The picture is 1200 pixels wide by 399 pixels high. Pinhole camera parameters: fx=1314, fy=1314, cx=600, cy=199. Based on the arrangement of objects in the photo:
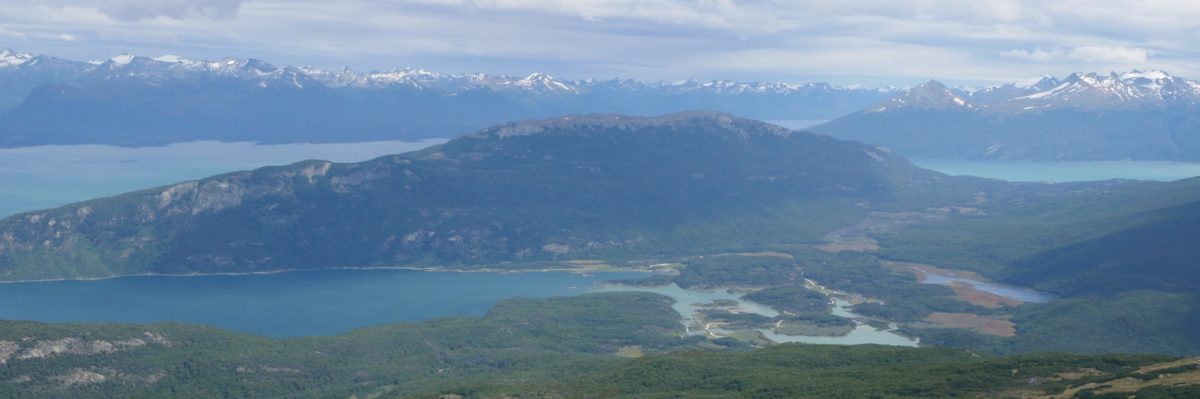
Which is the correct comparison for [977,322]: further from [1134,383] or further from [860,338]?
[1134,383]

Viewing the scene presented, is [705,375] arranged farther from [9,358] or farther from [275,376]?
[9,358]

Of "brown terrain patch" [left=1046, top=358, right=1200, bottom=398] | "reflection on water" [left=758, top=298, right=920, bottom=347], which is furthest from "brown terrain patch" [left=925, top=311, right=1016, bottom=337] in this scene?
"brown terrain patch" [left=1046, top=358, right=1200, bottom=398]

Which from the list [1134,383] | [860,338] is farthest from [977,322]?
[1134,383]

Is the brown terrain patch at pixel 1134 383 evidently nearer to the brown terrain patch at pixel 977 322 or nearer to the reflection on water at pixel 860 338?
the reflection on water at pixel 860 338

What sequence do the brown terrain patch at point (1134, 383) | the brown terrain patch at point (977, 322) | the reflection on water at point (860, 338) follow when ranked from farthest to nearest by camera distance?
the brown terrain patch at point (977, 322) → the reflection on water at point (860, 338) → the brown terrain patch at point (1134, 383)

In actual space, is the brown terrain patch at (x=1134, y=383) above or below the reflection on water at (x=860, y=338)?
above

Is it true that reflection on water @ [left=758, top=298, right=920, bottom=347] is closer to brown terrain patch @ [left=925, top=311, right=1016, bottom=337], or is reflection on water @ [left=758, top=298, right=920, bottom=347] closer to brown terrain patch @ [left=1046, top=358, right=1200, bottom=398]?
brown terrain patch @ [left=925, top=311, right=1016, bottom=337]

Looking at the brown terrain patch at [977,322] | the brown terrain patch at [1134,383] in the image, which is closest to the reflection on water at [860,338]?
the brown terrain patch at [977,322]

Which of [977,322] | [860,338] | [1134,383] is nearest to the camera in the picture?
[1134,383]

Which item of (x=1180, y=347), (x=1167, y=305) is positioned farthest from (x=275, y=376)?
(x=1167, y=305)
